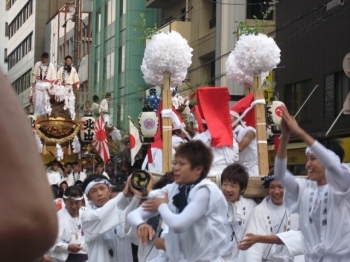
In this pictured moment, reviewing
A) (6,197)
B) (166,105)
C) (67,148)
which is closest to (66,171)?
(67,148)

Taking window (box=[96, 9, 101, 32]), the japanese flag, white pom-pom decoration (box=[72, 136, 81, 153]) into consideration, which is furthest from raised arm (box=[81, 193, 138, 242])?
window (box=[96, 9, 101, 32])

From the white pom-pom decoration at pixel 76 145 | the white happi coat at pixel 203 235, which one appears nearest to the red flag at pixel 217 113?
the white happi coat at pixel 203 235

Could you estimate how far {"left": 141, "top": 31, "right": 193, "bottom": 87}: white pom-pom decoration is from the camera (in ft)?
36.8

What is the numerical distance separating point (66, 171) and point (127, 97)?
19.0m

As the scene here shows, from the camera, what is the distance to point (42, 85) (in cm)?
2314

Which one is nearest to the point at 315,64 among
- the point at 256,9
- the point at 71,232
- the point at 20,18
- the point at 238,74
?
the point at 256,9

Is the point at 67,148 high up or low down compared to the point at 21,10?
down

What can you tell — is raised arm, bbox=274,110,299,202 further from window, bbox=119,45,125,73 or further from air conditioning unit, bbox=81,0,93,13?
air conditioning unit, bbox=81,0,93,13

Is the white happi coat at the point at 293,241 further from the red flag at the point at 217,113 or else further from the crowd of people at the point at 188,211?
the red flag at the point at 217,113

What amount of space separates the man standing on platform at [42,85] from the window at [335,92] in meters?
7.60

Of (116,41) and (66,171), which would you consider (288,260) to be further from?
(116,41)

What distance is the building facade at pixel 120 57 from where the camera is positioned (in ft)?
137

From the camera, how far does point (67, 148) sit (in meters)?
24.1

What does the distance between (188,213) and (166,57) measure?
578 centimetres
